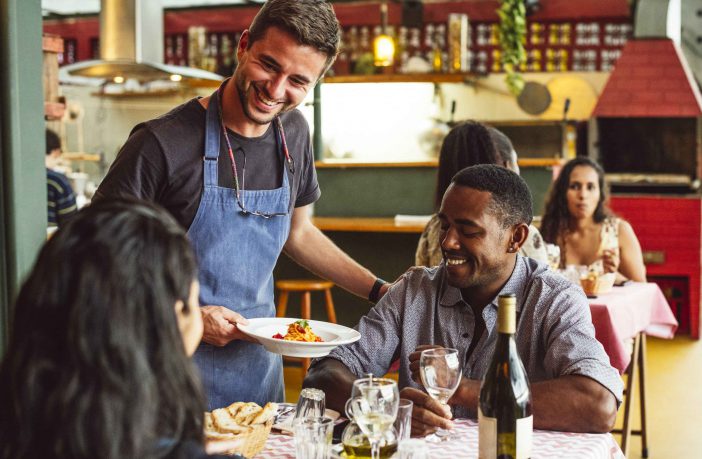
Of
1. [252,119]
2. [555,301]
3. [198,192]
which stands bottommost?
[555,301]

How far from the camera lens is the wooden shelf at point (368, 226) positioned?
5676 mm

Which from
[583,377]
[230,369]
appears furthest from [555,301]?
[230,369]

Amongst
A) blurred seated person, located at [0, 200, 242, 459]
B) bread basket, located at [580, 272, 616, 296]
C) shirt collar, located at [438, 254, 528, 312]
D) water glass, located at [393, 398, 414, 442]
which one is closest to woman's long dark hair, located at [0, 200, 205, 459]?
blurred seated person, located at [0, 200, 242, 459]

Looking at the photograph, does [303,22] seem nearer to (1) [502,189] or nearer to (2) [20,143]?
(1) [502,189]

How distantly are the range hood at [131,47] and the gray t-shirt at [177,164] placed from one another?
15.7 ft

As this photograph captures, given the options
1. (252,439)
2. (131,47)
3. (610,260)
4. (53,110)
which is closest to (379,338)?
(252,439)

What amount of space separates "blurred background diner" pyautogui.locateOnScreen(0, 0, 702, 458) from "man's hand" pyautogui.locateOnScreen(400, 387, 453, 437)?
4.27ft

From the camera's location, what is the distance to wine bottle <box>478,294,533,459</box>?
63.1 inches

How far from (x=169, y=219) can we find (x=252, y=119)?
1.16m

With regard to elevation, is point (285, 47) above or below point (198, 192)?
above

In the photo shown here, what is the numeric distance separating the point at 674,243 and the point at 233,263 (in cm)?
604

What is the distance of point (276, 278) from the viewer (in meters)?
6.16

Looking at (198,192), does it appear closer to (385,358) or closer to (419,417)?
(385,358)

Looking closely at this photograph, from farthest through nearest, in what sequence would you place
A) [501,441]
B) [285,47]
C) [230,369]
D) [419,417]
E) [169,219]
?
1. [230,369]
2. [285,47]
3. [419,417]
4. [501,441]
5. [169,219]
